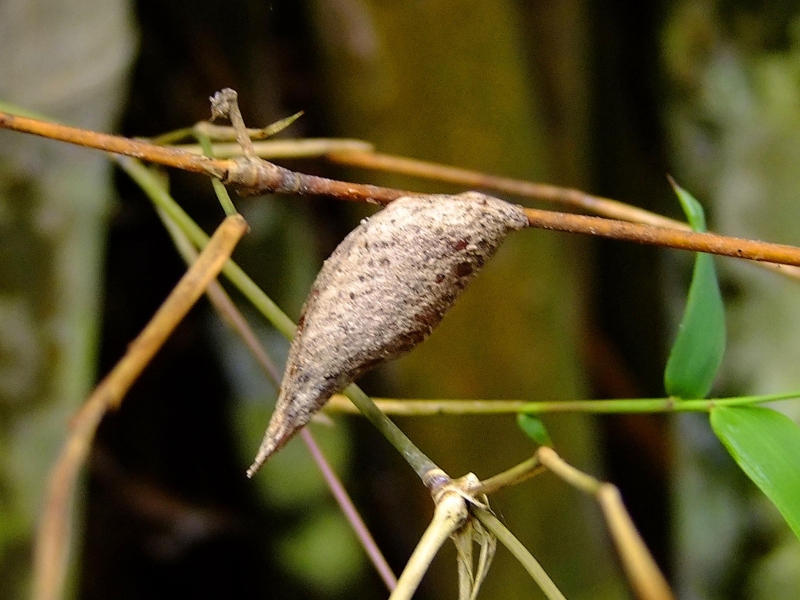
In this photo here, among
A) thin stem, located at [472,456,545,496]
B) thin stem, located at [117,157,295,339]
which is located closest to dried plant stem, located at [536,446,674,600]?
thin stem, located at [472,456,545,496]

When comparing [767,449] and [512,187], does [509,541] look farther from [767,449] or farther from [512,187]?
[512,187]

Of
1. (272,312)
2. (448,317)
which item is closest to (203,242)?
(272,312)

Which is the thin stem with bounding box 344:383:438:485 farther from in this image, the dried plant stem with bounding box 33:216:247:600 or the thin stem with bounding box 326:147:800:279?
the thin stem with bounding box 326:147:800:279

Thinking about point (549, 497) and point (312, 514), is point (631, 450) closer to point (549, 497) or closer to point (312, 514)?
point (549, 497)

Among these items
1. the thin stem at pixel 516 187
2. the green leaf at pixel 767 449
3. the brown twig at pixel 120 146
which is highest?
the thin stem at pixel 516 187

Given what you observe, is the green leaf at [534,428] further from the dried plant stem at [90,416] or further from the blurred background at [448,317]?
the blurred background at [448,317]

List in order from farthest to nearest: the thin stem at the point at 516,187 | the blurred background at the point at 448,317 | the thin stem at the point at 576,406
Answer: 1. the blurred background at the point at 448,317
2. the thin stem at the point at 516,187
3. the thin stem at the point at 576,406

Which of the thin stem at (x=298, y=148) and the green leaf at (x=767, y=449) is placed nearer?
the green leaf at (x=767, y=449)

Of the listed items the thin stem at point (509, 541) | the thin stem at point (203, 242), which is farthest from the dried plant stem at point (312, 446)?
the thin stem at point (509, 541)
